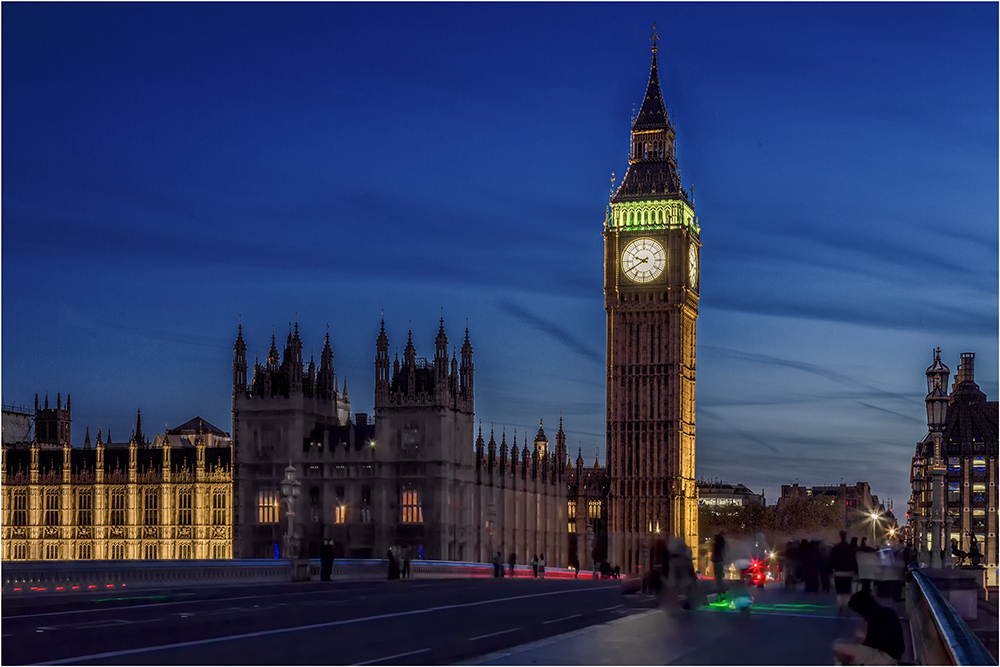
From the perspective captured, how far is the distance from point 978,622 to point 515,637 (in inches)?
533

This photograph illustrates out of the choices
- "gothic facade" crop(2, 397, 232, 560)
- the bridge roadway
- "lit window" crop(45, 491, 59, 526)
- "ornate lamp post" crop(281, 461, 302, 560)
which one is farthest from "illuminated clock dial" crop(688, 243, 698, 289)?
the bridge roadway

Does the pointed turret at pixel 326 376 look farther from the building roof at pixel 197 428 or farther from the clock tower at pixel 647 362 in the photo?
the building roof at pixel 197 428

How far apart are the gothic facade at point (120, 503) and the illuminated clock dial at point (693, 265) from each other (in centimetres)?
4115

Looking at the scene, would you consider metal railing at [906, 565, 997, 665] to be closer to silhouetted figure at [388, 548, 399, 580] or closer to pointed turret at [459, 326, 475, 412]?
silhouetted figure at [388, 548, 399, 580]

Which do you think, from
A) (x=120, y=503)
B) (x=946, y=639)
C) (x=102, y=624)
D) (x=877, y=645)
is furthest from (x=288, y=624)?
(x=120, y=503)

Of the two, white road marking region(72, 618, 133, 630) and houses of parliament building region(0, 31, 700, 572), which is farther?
houses of parliament building region(0, 31, 700, 572)

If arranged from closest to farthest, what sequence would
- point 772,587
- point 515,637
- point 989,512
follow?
point 515,637 < point 772,587 < point 989,512

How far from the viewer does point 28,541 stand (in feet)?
351

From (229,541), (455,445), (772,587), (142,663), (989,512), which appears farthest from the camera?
(989,512)

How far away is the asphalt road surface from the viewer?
2075 cm

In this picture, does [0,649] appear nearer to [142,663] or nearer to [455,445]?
[142,663]

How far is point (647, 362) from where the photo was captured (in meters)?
123

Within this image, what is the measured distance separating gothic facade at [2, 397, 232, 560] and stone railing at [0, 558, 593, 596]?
48733 mm

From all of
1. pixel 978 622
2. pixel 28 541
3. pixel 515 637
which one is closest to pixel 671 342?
pixel 28 541
